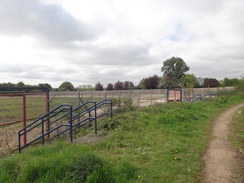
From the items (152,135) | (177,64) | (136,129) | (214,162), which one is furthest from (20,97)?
(177,64)

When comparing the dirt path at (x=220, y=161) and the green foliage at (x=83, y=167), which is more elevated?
the green foliage at (x=83, y=167)

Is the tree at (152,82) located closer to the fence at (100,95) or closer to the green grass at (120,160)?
the fence at (100,95)

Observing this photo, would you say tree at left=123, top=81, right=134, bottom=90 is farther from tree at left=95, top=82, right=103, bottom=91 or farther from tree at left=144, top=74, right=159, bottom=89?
tree at left=95, top=82, right=103, bottom=91

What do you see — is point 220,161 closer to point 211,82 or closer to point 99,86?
point 99,86

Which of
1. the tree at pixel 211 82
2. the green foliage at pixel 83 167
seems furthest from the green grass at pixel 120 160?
the tree at pixel 211 82

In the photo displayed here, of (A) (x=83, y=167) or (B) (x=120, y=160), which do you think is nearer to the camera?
(A) (x=83, y=167)

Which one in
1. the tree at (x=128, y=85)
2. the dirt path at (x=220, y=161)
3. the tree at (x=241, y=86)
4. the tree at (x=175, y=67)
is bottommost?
the dirt path at (x=220, y=161)

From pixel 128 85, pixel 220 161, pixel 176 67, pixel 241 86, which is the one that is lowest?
pixel 220 161

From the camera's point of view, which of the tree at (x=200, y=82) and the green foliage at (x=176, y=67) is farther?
the green foliage at (x=176, y=67)

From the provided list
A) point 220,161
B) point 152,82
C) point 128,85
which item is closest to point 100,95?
point 220,161

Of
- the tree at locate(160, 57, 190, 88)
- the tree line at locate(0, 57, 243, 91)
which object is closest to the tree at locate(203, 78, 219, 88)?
the tree line at locate(0, 57, 243, 91)

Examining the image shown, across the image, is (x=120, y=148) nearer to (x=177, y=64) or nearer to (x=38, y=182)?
(x=38, y=182)

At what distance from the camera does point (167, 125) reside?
27.9ft

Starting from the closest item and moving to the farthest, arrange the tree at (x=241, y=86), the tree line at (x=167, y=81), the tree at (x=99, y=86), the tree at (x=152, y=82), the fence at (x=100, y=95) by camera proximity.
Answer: the fence at (x=100, y=95), the tree at (x=241, y=86), the tree line at (x=167, y=81), the tree at (x=152, y=82), the tree at (x=99, y=86)
